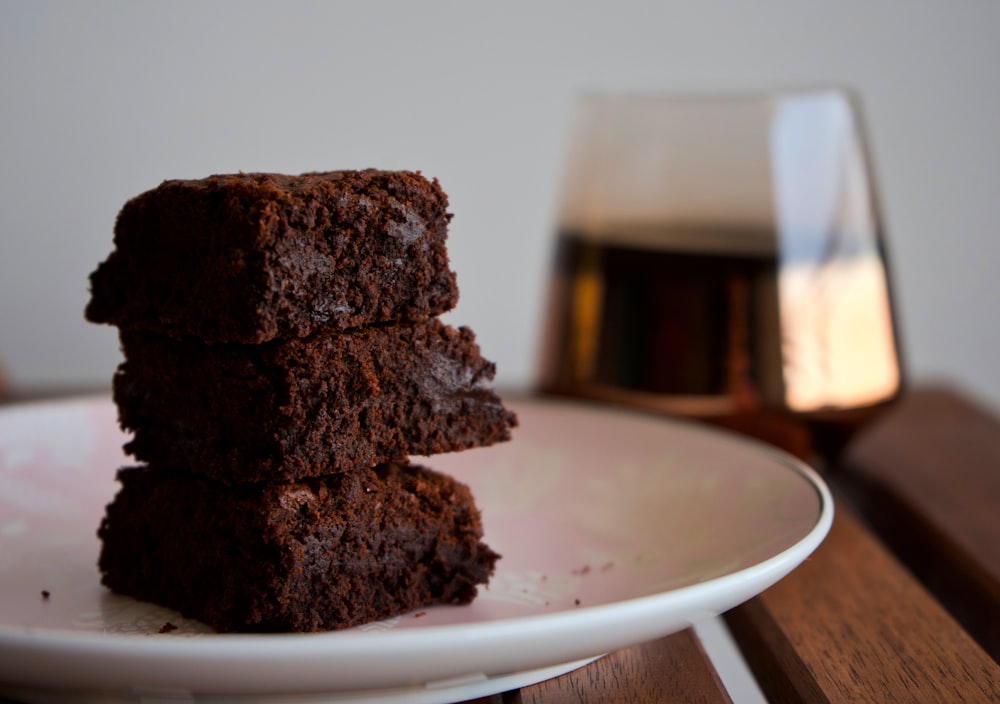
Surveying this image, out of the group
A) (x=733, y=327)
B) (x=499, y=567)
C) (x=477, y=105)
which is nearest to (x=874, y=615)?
(x=499, y=567)

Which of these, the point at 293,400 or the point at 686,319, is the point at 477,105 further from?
the point at 293,400

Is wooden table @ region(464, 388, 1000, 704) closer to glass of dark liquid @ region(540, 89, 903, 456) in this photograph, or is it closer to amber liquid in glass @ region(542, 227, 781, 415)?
glass of dark liquid @ region(540, 89, 903, 456)

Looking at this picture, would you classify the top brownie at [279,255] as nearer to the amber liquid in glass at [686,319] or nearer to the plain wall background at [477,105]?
the amber liquid in glass at [686,319]

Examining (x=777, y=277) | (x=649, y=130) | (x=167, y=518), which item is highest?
(x=649, y=130)

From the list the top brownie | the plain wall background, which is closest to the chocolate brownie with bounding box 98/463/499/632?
the top brownie

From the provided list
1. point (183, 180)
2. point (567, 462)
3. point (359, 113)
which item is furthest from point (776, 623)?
point (359, 113)

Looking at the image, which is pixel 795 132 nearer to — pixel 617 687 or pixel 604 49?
pixel 617 687
